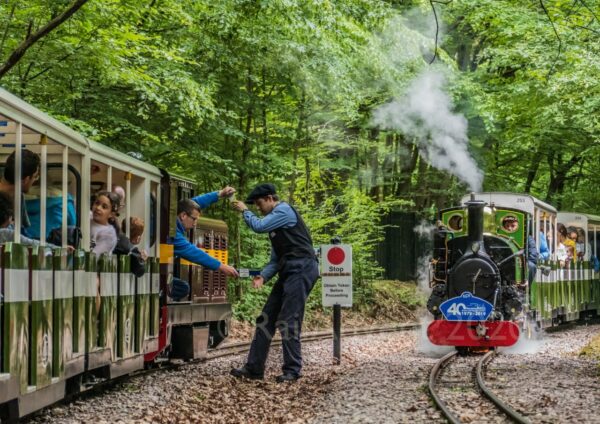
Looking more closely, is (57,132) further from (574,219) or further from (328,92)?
(574,219)

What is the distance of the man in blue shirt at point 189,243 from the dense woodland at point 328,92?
2.13 metres

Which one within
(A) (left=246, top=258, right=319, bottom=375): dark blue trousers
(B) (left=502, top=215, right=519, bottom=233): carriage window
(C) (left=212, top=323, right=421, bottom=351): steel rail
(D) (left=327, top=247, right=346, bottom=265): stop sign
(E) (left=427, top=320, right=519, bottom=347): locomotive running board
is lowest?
(C) (left=212, top=323, right=421, bottom=351): steel rail

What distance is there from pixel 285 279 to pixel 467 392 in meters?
2.26

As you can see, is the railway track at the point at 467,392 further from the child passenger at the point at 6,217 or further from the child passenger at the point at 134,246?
the child passenger at the point at 6,217

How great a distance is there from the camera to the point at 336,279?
44.8 ft

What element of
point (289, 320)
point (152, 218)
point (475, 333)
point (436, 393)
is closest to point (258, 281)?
point (289, 320)

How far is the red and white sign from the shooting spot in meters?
13.6

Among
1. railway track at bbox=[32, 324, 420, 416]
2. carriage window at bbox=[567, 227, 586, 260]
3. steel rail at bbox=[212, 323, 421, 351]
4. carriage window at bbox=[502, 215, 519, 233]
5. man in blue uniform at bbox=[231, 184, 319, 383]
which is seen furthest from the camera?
carriage window at bbox=[567, 227, 586, 260]

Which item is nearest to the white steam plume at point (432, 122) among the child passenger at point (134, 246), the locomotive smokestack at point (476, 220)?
the locomotive smokestack at point (476, 220)

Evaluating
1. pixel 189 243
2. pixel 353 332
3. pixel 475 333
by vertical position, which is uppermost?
pixel 189 243

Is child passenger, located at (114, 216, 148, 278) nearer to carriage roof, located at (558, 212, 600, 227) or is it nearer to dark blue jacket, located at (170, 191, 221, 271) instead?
dark blue jacket, located at (170, 191, 221, 271)

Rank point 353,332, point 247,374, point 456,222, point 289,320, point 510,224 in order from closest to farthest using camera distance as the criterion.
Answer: point 289,320 < point 247,374 < point 510,224 < point 456,222 < point 353,332

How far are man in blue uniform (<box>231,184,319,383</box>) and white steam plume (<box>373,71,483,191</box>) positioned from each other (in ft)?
47.2

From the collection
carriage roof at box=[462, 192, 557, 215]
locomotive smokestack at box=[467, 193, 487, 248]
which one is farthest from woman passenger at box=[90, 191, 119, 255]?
carriage roof at box=[462, 192, 557, 215]
